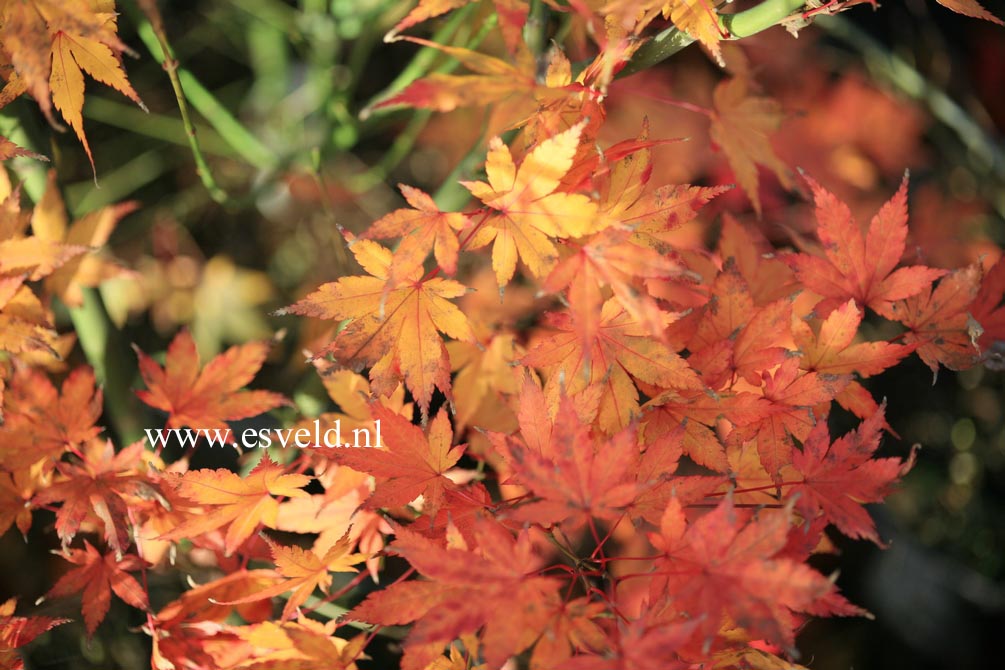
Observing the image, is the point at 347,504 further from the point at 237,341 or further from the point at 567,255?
the point at 237,341

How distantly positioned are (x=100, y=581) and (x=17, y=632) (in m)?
0.09

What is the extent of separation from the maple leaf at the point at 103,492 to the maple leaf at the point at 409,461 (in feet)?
0.87

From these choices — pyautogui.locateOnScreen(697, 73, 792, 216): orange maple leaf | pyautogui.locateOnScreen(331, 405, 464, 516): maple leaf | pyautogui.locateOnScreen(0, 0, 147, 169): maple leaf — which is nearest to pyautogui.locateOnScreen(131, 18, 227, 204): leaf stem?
pyautogui.locateOnScreen(0, 0, 147, 169): maple leaf

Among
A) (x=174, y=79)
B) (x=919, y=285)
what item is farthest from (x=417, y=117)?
(x=919, y=285)

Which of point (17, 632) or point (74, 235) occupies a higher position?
point (74, 235)

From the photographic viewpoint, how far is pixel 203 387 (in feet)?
2.97

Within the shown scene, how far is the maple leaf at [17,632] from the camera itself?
78cm

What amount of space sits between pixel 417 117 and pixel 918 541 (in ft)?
5.35

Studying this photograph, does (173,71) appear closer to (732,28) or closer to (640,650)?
(732,28)

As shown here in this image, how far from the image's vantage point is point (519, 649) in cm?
58

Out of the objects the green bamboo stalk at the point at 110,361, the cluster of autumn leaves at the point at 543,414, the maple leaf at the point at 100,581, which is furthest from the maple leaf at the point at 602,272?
the green bamboo stalk at the point at 110,361

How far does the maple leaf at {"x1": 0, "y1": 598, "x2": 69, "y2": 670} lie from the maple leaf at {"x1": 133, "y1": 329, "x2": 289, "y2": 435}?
249 millimetres

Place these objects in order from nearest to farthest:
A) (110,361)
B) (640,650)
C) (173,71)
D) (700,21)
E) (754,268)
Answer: (640,650) < (700,21) < (173,71) < (754,268) < (110,361)

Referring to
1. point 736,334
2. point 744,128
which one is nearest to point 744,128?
point 744,128
